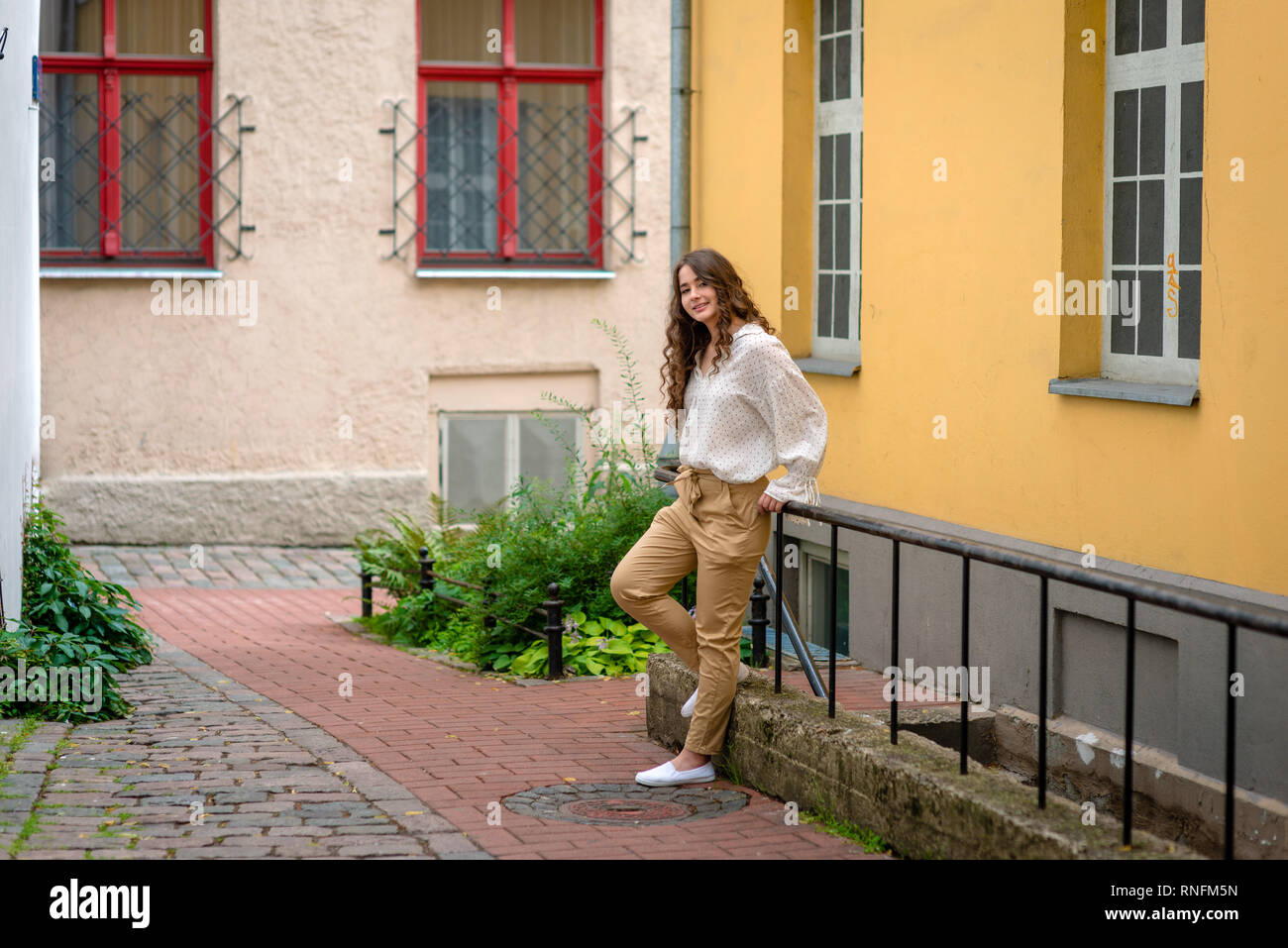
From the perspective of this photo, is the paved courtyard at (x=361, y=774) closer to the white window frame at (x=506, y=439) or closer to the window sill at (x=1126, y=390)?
the window sill at (x=1126, y=390)

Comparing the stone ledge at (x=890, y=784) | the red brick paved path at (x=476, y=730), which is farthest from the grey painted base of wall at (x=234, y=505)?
the stone ledge at (x=890, y=784)

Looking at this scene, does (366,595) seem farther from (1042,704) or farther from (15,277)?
(1042,704)

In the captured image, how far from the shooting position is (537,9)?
50.4 feet

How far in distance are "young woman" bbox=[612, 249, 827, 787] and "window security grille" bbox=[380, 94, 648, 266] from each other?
9172 mm

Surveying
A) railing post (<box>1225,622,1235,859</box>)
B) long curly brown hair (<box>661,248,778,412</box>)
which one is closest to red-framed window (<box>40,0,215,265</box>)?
long curly brown hair (<box>661,248,778,412</box>)

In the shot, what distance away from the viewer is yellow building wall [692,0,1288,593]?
5.95m

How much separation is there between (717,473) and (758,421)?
240mm

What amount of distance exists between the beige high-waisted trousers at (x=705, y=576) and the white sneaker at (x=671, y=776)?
0.08m

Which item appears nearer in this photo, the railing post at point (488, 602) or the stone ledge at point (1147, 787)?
the stone ledge at point (1147, 787)

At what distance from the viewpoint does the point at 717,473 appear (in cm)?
600

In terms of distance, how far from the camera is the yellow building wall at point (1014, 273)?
5949 mm

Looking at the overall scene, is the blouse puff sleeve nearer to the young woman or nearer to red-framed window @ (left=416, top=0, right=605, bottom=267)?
the young woman

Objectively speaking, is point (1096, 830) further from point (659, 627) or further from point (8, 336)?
point (8, 336)

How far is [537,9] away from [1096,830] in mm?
12255
